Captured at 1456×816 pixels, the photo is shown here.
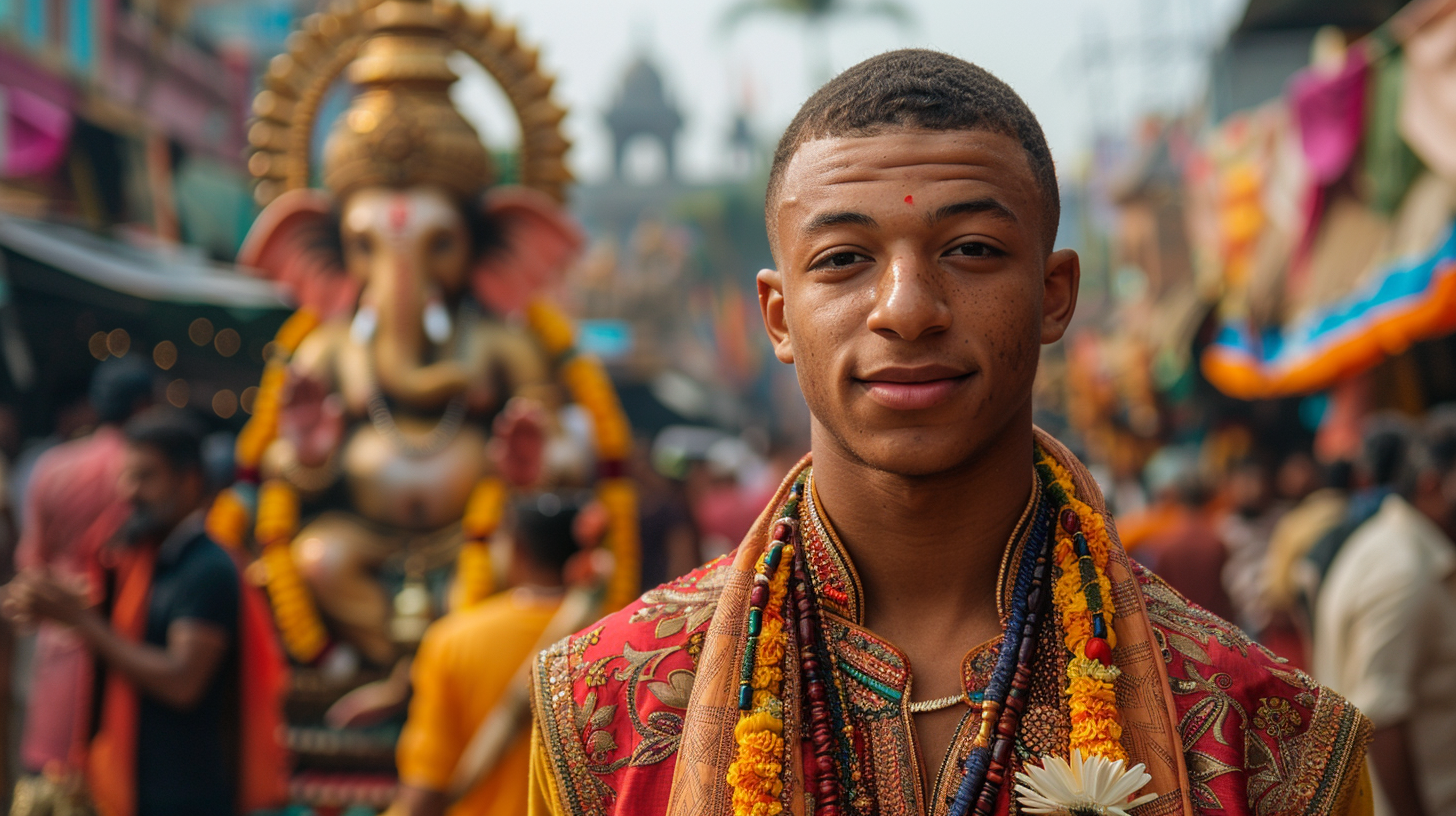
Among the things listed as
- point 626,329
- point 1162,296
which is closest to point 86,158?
point 626,329

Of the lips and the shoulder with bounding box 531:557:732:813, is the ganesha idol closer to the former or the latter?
the shoulder with bounding box 531:557:732:813

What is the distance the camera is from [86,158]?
10.7m

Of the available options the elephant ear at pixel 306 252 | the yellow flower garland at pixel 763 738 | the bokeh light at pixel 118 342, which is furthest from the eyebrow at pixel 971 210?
the bokeh light at pixel 118 342

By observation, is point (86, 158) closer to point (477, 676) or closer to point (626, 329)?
point (477, 676)

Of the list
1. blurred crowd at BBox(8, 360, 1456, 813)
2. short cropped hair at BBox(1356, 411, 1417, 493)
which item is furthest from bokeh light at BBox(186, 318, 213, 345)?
short cropped hair at BBox(1356, 411, 1417, 493)

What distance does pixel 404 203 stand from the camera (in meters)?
5.20

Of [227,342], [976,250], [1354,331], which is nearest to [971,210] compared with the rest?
[976,250]

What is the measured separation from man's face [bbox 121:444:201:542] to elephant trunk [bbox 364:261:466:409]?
1.23m

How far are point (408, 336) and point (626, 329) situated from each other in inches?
745

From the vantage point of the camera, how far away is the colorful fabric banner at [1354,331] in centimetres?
636

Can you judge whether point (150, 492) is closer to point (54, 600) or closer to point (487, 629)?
point (54, 600)

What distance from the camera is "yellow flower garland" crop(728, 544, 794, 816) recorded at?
Answer: 1.46 meters

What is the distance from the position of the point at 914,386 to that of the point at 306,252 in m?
4.45

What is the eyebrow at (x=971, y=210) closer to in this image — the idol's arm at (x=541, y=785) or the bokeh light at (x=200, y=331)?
the idol's arm at (x=541, y=785)
